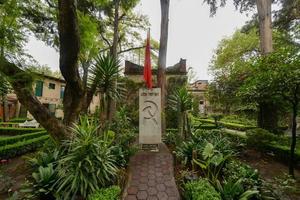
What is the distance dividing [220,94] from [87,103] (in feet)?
32.3

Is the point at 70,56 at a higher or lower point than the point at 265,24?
lower

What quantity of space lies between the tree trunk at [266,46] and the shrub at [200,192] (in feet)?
20.8

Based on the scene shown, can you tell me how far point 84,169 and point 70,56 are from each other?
2262 millimetres

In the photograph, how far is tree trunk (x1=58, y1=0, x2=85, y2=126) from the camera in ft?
10.9

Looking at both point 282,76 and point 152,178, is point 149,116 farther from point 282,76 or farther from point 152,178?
point 282,76

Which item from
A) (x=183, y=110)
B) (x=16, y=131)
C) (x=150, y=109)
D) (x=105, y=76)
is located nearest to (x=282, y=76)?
(x=183, y=110)

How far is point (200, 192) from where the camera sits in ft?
9.98

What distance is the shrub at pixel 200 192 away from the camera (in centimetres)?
292

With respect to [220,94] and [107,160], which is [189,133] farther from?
[220,94]

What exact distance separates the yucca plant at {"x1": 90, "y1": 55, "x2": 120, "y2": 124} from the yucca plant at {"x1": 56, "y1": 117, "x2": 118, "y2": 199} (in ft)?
3.66

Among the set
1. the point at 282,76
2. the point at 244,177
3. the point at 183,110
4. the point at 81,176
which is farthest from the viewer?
the point at 183,110

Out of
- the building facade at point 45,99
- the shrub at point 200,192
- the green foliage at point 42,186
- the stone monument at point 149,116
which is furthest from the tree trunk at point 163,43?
the building facade at point 45,99

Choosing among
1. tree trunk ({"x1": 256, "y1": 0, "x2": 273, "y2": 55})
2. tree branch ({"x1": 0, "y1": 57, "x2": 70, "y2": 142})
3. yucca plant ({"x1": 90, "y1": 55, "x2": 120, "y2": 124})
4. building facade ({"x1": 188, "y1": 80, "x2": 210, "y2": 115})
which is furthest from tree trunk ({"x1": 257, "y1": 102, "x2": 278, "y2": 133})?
building facade ({"x1": 188, "y1": 80, "x2": 210, "y2": 115})

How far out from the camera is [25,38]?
497cm
